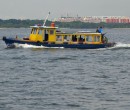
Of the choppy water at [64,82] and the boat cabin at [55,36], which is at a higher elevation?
the boat cabin at [55,36]

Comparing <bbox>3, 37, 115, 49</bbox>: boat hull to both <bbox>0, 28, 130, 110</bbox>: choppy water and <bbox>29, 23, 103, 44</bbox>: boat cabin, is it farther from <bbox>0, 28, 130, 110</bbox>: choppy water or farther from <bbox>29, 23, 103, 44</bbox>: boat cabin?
<bbox>0, 28, 130, 110</bbox>: choppy water

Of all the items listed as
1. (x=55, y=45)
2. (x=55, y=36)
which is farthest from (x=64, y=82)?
(x=55, y=36)

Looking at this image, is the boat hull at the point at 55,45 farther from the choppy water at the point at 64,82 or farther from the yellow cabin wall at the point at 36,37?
the choppy water at the point at 64,82

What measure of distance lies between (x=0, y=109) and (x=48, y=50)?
3039 cm

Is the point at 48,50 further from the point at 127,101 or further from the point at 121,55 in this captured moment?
the point at 127,101

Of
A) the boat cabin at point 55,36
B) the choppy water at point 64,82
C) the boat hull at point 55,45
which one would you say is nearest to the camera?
the choppy water at point 64,82

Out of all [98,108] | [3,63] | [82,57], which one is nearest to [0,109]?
[98,108]

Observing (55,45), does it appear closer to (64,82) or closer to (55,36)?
(55,36)

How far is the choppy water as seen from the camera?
26406 millimetres

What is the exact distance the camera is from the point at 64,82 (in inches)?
1276

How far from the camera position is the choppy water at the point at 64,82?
26406 mm

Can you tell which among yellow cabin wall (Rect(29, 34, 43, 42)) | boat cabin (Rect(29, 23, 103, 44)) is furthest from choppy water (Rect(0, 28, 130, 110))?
boat cabin (Rect(29, 23, 103, 44))

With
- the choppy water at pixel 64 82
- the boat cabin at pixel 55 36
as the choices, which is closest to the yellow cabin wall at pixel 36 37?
the boat cabin at pixel 55 36

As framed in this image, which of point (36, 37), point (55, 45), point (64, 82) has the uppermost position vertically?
point (36, 37)
